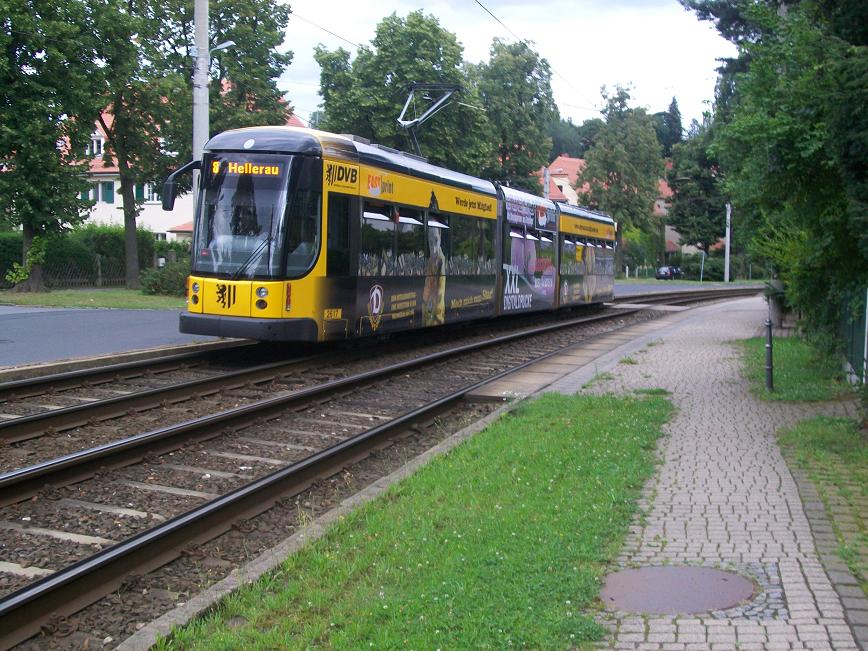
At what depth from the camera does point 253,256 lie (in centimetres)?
1344

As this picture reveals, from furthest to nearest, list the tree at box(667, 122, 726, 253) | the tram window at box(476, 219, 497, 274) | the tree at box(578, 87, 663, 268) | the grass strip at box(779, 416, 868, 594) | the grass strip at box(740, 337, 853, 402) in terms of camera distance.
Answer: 1. the tree at box(667, 122, 726, 253)
2. the tree at box(578, 87, 663, 268)
3. the tram window at box(476, 219, 497, 274)
4. the grass strip at box(740, 337, 853, 402)
5. the grass strip at box(779, 416, 868, 594)

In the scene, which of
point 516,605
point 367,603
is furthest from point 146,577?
point 516,605

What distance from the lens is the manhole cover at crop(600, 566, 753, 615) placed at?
482 cm

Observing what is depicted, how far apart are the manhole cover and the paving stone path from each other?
0.28 ft

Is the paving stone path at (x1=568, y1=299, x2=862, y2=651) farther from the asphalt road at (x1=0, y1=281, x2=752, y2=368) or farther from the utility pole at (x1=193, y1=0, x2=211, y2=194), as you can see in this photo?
the utility pole at (x1=193, y1=0, x2=211, y2=194)

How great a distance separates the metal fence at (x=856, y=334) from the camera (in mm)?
10875

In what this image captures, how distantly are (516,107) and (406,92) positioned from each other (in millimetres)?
20824

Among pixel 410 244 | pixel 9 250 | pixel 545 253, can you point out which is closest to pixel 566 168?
pixel 9 250

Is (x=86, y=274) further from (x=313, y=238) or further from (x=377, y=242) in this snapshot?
(x=313, y=238)

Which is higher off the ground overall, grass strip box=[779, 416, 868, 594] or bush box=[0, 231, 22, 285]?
bush box=[0, 231, 22, 285]

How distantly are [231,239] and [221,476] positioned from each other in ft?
20.5

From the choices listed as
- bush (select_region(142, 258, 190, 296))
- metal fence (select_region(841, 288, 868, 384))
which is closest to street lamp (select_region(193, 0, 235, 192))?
metal fence (select_region(841, 288, 868, 384))

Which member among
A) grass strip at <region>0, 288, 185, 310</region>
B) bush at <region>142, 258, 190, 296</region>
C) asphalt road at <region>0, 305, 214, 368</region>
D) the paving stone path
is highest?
bush at <region>142, 258, 190, 296</region>

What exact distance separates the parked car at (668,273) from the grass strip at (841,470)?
73.8 metres
